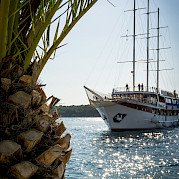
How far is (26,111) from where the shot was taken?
178 cm

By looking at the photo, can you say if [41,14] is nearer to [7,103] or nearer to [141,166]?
[7,103]

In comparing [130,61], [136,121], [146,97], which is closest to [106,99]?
[136,121]

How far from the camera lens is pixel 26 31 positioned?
83.9 inches

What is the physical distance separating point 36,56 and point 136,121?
94.0 ft

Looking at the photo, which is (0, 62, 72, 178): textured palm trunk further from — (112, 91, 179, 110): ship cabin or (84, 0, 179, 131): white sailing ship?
(112, 91, 179, 110): ship cabin

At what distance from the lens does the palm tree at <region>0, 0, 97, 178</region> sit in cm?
164

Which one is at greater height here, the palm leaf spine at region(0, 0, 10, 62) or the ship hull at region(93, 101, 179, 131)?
the palm leaf spine at region(0, 0, 10, 62)

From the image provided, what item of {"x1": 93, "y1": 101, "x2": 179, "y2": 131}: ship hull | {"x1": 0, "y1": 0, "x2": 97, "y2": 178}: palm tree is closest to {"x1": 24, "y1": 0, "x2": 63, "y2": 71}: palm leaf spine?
{"x1": 0, "y1": 0, "x2": 97, "y2": 178}: palm tree

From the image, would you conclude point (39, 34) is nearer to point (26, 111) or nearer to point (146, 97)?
point (26, 111)

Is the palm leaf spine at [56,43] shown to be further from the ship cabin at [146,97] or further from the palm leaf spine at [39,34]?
the ship cabin at [146,97]

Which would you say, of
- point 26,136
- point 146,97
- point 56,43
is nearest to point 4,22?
point 56,43

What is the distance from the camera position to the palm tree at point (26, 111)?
1.64 metres

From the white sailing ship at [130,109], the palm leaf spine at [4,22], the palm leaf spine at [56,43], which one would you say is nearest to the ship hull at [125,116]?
the white sailing ship at [130,109]

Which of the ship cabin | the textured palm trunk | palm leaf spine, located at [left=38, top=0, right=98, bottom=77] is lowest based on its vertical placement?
the ship cabin
